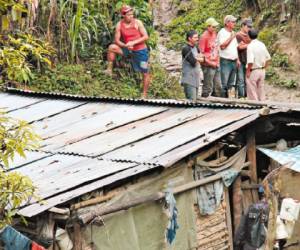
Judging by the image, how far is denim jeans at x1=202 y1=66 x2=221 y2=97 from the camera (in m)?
12.9

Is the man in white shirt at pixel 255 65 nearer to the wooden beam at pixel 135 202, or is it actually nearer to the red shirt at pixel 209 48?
the red shirt at pixel 209 48

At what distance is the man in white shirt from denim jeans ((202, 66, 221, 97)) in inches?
23.6

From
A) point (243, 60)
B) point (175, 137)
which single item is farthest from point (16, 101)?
point (243, 60)

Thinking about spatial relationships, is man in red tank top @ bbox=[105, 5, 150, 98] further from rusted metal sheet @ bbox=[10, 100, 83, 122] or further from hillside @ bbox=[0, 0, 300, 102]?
rusted metal sheet @ bbox=[10, 100, 83, 122]

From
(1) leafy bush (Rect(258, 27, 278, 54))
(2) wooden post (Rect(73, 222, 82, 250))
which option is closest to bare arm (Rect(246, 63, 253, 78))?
(2) wooden post (Rect(73, 222, 82, 250))

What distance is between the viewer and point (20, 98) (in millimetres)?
11820

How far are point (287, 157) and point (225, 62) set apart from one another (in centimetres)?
427

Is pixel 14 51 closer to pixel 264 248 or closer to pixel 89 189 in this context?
pixel 89 189

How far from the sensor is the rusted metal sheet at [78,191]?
6672 millimetres

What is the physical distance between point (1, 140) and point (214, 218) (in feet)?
16.1

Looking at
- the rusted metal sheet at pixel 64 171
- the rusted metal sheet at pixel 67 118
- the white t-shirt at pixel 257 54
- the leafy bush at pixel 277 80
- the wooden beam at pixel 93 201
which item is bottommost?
the leafy bush at pixel 277 80

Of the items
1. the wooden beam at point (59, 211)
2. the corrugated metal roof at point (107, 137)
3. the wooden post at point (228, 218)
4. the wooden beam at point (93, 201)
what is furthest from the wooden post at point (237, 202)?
the wooden beam at point (59, 211)

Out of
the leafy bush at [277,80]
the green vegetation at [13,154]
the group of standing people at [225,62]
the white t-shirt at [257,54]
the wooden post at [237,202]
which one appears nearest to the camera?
the green vegetation at [13,154]

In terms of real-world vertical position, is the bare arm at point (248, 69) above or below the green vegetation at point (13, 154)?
below
